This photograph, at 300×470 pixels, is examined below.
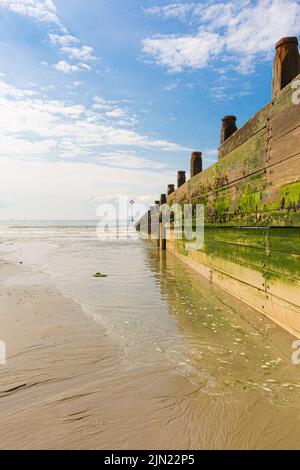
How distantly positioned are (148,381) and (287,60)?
13.4 ft

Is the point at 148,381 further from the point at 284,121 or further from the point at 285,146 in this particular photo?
the point at 284,121

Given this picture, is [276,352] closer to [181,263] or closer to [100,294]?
[100,294]

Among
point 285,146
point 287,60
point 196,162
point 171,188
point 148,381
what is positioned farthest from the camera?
point 171,188

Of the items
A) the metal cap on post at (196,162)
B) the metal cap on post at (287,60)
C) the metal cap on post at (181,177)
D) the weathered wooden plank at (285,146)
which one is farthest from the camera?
the metal cap on post at (181,177)

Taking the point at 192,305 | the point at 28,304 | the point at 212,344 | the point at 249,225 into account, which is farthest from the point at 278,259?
the point at 28,304

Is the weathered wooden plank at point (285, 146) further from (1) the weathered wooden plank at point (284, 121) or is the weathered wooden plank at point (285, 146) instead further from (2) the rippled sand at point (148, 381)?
(2) the rippled sand at point (148, 381)

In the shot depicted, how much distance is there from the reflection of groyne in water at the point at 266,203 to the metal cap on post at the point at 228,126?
21mm

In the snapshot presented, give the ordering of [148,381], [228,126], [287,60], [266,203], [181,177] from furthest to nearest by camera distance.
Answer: [181,177]
[228,126]
[266,203]
[287,60]
[148,381]

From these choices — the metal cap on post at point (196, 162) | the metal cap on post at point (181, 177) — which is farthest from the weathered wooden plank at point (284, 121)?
the metal cap on post at point (181, 177)

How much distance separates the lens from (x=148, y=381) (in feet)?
9.23

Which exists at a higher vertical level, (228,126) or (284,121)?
(228,126)

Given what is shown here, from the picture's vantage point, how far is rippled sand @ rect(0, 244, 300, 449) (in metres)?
2.09

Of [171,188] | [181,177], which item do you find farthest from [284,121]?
[171,188]

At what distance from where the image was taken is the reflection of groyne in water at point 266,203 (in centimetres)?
357
